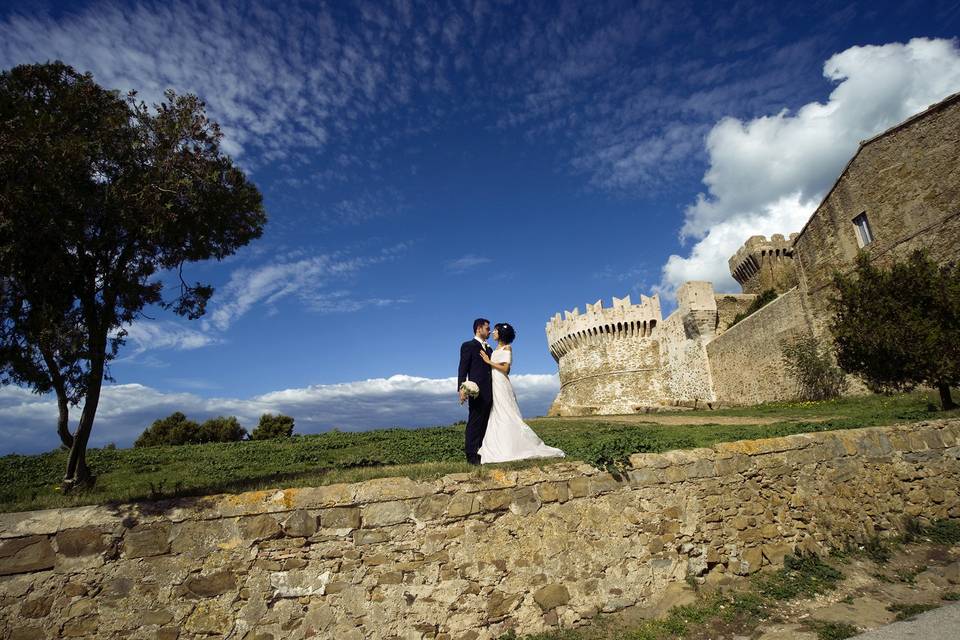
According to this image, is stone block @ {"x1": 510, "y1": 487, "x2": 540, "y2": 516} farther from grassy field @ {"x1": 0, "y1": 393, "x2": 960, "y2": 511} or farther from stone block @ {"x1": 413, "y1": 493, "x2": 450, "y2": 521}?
stone block @ {"x1": 413, "y1": 493, "x2": 450, "y2": 521}

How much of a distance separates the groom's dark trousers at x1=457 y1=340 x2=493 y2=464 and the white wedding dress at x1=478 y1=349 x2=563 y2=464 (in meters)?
0.09

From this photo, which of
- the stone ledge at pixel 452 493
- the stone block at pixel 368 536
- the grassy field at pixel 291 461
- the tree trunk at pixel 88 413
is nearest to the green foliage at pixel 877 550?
the stone ledge at pixel 452 493

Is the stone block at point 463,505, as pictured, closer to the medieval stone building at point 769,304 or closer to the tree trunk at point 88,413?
the tree trunk at point 88,413

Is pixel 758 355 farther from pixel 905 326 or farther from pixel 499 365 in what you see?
pixel 499 365

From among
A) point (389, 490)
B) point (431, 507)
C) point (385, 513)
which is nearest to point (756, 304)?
point (431, 507)

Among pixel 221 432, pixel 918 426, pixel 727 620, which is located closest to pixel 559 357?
pixel 221 432

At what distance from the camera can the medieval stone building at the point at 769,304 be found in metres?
16.3

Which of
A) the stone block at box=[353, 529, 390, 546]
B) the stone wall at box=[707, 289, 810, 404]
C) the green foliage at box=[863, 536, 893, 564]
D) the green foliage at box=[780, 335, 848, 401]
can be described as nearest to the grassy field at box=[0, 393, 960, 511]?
the stone block at box=[353, 529, 390, 546]

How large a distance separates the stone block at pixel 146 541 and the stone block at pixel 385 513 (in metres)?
1.76

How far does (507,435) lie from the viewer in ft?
21.4

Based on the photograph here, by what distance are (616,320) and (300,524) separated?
3510 cm

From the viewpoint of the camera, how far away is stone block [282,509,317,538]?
4523 millimetres

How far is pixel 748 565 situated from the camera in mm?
6305

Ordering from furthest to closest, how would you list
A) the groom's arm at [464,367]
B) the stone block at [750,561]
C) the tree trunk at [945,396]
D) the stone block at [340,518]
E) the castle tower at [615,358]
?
the castle tower at [615,358]
the tree trunk at [945,396]
the groom's arm at [464,367]
the stone block at [750,561]
the stone block at [340,518]
